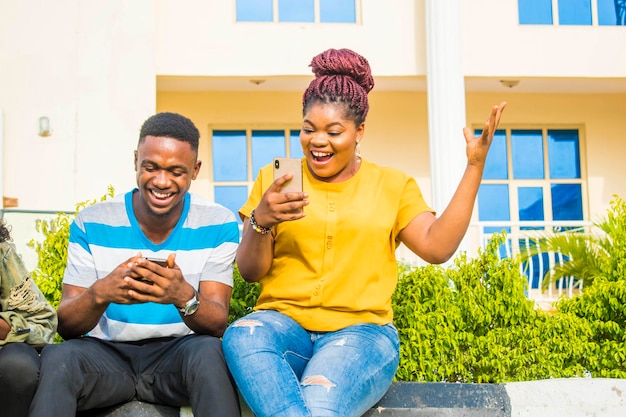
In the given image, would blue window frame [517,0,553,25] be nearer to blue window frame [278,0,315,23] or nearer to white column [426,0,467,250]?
white column [426,0,467,250]

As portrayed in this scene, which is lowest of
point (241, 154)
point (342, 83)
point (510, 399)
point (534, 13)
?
point (510, 399)

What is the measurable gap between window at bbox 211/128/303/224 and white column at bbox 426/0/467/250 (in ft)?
6.85

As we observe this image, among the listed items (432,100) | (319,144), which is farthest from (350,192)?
(432,100)

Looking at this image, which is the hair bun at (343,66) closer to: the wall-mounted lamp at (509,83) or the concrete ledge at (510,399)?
the concrete ledge at (510,399)

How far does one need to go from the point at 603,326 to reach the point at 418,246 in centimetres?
141

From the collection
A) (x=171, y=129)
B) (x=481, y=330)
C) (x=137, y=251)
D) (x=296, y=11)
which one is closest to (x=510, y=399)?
(x=481, y=330)

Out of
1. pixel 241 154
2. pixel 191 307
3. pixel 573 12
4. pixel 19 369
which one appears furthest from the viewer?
pixel 241 154

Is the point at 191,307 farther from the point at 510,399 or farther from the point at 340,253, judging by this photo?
Answer: the point at 510,399

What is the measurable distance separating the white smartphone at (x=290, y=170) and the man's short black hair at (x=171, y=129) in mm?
437

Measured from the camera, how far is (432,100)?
8758 mm

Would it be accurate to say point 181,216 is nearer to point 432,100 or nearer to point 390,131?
point 432,100

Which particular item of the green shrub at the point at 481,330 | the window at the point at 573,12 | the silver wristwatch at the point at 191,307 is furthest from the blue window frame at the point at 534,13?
the silver wristwatch at the point at 191,307

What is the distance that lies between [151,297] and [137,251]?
1.31 ft

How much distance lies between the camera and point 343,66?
309 cm
